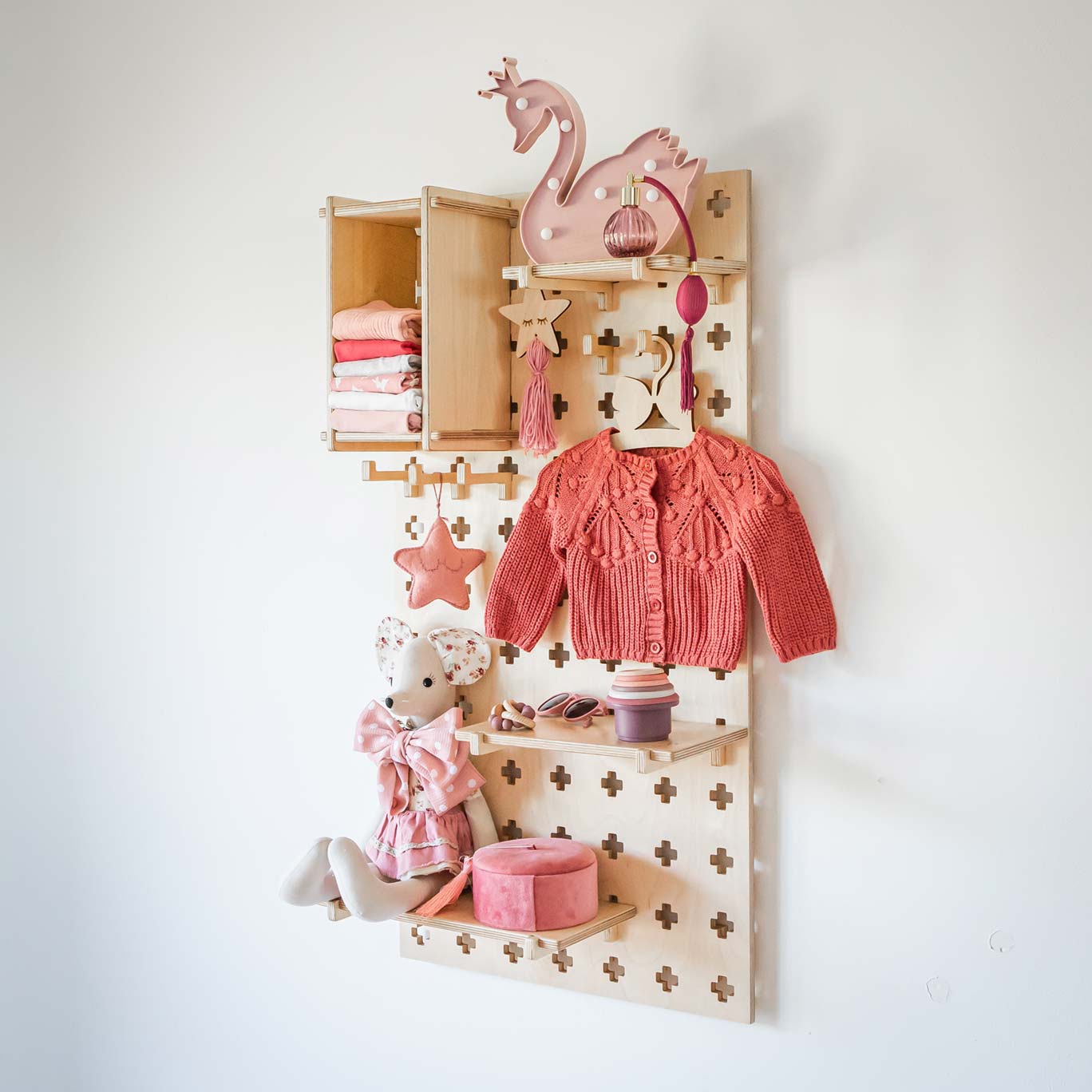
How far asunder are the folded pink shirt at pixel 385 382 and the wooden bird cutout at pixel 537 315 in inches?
7.1

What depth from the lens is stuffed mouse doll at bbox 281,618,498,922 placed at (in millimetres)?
1826

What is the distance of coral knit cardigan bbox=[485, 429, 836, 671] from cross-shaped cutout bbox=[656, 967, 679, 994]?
1.52 ft

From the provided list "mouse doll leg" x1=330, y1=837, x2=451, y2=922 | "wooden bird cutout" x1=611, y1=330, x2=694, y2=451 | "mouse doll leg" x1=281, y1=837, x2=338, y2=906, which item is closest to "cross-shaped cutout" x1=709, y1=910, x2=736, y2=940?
"mouse doll leg" x1=330, y1=837, x2=451, y2=922

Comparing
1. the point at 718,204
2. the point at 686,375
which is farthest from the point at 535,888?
the point at 718,204

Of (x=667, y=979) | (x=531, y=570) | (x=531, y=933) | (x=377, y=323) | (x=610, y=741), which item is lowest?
(x=667, y=979)

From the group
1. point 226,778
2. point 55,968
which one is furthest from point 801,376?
point 55,968

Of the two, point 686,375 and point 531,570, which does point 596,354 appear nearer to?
point 686,375

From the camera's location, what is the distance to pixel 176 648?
2305mm

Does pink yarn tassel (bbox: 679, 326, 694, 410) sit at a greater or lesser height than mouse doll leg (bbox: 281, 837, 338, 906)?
greater

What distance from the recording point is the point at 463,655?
1926 millimetres

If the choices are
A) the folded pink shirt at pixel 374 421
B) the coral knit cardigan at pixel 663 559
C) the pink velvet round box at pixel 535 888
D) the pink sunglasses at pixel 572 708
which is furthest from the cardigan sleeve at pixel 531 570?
the pink velvet round box at pixel 535 888

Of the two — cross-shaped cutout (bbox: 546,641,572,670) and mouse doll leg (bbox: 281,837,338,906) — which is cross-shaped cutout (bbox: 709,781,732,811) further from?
mouse doll leg (bbox: 281,837,338,906)

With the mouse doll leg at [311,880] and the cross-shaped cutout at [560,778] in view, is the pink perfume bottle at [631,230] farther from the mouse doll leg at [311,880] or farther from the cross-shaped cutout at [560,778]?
the mouse doll leg at [311,880]

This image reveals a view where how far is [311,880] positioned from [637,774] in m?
0.51
